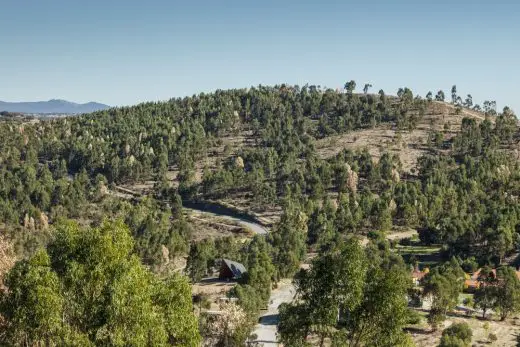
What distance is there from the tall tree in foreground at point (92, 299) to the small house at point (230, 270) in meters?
56.0

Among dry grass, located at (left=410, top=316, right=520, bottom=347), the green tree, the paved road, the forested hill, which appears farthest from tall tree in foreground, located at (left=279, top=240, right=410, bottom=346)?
the green tree

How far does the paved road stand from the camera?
51.2 meters

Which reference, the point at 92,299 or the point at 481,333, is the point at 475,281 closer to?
the point at 481,333

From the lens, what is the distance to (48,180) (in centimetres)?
14538

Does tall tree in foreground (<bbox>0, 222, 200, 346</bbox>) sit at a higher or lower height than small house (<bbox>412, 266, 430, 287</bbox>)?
higher

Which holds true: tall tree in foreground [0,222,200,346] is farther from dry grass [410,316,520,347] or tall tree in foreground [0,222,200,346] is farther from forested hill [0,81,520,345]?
dry grass [410,316,520,347]

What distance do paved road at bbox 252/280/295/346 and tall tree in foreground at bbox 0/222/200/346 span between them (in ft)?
86.4

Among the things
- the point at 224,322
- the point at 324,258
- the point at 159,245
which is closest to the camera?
the point at 324,258

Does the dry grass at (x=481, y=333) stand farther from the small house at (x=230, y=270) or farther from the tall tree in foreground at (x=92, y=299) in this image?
the tall tree in foreground at (x=92, y=299)

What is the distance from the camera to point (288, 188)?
132500mm

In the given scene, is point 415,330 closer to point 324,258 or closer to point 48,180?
point 324,258

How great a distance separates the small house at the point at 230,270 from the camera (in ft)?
254

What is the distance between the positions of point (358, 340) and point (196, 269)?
181 feet

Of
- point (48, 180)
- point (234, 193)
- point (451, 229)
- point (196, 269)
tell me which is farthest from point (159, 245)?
point (48, 180)
